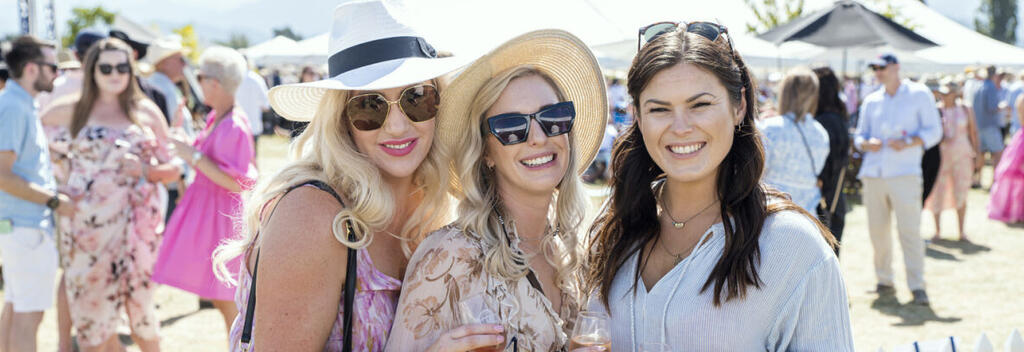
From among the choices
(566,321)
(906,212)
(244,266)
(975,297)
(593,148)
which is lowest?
(975,297)

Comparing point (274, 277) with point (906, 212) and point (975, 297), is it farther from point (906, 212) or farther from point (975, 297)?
point (975, 297)

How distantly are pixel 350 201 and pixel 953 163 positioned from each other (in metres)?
10.4

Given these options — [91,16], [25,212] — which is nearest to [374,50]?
[25,212]

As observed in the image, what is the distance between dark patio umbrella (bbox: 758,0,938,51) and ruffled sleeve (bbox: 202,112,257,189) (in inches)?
242

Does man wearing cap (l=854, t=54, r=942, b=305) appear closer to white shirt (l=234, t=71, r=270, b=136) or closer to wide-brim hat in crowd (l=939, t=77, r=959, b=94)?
wide-brim hat in crowd (l=939, t=77, r=959, b=94)

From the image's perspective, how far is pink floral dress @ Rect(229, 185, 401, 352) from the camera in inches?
82.2

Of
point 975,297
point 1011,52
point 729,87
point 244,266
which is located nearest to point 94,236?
point 244,266

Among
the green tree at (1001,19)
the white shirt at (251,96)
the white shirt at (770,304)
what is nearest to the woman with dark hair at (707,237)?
the white shirt at (770,304)

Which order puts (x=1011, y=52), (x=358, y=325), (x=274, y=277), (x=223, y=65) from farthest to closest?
(x=1011, y=52), (x=223, y=65), (x=358, y=325), (x=274, y=277)

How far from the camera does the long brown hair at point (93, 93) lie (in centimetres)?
469

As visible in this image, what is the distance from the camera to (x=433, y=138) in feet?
8.06

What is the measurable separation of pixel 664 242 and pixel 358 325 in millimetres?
966

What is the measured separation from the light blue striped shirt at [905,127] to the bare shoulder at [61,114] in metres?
6.52

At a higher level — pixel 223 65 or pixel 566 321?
pixel 223 65
